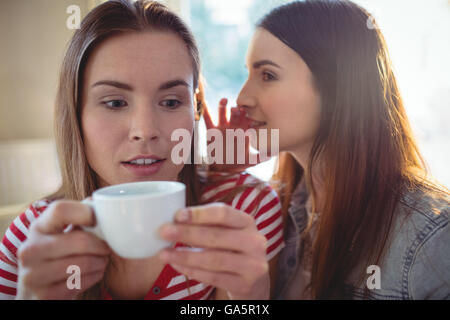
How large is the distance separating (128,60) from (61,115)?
0.28m

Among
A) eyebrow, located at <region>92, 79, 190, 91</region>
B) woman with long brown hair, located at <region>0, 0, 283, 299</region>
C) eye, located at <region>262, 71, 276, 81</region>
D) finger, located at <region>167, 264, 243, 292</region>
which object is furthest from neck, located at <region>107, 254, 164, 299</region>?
eye, located at <region>262, 71, 276, 81</region>

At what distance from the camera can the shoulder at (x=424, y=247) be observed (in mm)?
767

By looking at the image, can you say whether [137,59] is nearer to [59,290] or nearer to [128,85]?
[128,85]

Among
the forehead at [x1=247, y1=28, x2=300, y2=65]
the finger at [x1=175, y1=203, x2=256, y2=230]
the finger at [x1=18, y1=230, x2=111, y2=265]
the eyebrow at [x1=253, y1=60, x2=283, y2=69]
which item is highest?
the forehead at [x1=247, y1=28, x2=300, y2=65]

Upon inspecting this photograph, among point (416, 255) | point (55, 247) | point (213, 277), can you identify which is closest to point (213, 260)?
point (213, 277)

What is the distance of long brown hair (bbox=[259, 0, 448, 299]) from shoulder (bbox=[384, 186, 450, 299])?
48 mm

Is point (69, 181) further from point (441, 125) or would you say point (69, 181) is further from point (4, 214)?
point (441, 125)

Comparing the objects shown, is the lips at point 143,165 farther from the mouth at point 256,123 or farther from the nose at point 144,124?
the mouth at point 256,123

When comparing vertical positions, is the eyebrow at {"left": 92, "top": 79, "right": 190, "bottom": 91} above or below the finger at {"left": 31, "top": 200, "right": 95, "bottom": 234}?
above

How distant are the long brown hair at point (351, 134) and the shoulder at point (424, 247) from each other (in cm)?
5

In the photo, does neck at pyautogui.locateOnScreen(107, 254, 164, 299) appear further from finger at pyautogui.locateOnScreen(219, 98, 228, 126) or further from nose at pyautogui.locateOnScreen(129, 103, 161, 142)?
finger at pyautogui.locateOnScreen(219, 98, 228, 126)

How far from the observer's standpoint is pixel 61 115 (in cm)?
87

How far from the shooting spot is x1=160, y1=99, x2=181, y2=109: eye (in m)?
0.81

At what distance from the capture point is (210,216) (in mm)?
516
